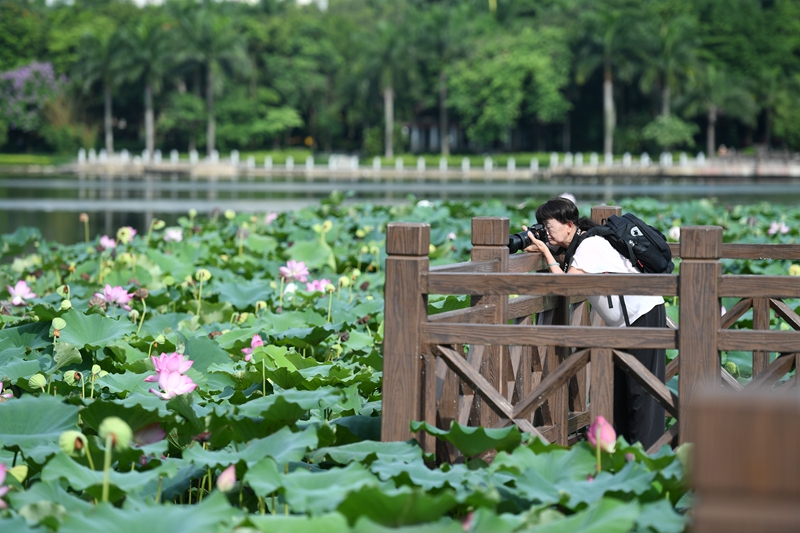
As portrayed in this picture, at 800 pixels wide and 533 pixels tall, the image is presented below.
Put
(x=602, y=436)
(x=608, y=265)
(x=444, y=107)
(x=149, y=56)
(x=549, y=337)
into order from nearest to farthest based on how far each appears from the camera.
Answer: (x=602, y=436) < (x=549, y=337) < (x=608, y=265) < (x=149, y=56) < (x=444, y=107)

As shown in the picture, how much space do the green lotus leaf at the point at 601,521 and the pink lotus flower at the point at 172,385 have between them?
1.51 metres

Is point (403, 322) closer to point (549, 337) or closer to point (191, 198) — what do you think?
point (549, 337)

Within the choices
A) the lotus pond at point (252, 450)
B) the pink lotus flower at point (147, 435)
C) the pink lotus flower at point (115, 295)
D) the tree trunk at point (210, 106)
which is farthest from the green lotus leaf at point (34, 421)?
the tree trunk at point (210, 106)

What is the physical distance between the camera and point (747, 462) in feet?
5.18

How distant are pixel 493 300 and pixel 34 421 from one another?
1.56 m

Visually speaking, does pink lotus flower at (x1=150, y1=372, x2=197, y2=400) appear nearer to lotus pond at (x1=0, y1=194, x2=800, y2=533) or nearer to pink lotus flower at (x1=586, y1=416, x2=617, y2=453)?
lotus pond at (x1=0, y1=194, x2=800, y2=533)

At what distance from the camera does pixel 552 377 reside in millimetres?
3043

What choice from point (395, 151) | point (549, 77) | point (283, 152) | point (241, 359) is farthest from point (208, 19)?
point (241, 359)

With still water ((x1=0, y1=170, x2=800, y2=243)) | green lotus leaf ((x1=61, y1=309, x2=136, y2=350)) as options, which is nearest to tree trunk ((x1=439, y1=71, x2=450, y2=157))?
still water ((x1=0, y1=170, x2=800, y2=243))

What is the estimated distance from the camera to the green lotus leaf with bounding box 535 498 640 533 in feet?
7.06

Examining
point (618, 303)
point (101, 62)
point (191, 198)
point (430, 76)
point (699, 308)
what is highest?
point (101, 62)

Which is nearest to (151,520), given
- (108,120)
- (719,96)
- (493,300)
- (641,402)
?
(493,300)

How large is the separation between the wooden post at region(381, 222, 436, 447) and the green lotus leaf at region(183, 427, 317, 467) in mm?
368

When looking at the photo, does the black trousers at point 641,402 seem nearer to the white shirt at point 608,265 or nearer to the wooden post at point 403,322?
the white shirt at point 608,265
